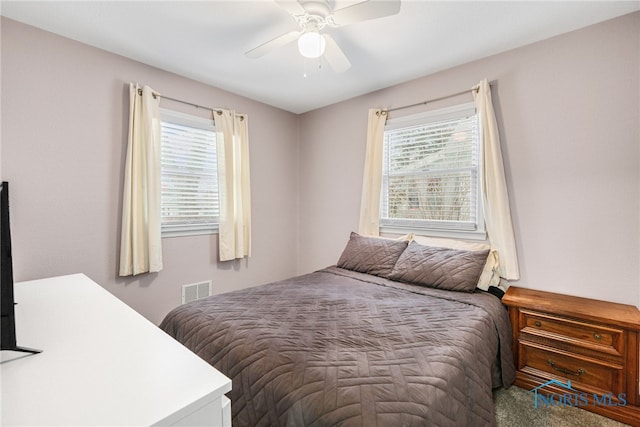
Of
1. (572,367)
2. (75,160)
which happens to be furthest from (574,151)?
(75,160)

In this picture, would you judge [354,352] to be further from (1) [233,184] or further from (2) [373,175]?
(1) [233,184]

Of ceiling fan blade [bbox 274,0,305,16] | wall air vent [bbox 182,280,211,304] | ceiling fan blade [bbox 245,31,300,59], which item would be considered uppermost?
ceiling fan blade [bbox 274,0,305,16]

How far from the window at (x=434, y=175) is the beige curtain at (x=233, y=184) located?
1530mm

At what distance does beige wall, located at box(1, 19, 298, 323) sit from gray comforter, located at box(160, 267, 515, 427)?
3.65 feet

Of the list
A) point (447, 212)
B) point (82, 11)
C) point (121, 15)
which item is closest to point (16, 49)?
point (82, 11)

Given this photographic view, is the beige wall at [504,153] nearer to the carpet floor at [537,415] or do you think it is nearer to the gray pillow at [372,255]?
the carpet floor at [537,415]

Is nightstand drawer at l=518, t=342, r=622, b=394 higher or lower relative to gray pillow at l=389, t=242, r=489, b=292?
lower

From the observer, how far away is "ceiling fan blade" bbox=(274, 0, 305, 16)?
159 cm

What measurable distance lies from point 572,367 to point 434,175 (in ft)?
5.73

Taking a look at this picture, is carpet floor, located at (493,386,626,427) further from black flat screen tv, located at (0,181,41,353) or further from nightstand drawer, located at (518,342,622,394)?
black flat screen tv, located at (0,181,41,353)

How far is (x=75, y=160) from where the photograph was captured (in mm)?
2305

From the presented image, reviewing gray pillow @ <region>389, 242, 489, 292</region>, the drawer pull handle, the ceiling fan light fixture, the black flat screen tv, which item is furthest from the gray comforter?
the ceiling fan light fixture

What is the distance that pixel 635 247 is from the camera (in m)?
1.94

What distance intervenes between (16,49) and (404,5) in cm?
Result: 265
